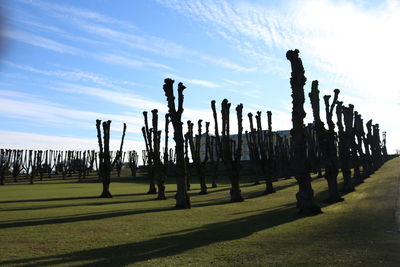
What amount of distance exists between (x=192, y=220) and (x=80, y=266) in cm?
768

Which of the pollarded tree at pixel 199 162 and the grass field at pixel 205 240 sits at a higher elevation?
the pollarded tree at pixel 199 162

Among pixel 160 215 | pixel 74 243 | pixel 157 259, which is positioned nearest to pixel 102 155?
pixel 160 215

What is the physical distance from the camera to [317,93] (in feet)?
67.1

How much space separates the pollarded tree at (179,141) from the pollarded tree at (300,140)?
22.3 ft

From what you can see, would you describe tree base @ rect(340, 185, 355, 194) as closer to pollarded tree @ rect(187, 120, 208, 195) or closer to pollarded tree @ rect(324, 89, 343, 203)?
pollarded tree @ rect(324, 89, 343, 203)

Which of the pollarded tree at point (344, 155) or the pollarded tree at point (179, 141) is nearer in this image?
the pollarded tree at point (179, 141)

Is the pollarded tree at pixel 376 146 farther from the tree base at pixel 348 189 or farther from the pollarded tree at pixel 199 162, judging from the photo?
the tree base at pixel 348 189

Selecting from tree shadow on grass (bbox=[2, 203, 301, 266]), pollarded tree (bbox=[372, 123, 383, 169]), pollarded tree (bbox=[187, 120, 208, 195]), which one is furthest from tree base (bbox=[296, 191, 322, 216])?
pollarded tree (bbox=[372, 123, 383, 169])

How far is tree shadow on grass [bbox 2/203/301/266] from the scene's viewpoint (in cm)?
789

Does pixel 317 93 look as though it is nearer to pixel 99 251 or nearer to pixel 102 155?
pixel 99 251

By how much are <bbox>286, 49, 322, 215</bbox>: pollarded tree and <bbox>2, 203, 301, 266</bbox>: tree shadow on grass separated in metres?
1.99

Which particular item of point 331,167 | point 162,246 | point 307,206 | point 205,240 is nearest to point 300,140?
point 307,206

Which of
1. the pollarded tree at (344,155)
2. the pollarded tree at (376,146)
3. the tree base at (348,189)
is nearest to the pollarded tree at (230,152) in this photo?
the pollarded tree at (344,155)

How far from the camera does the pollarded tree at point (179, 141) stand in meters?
20.2
